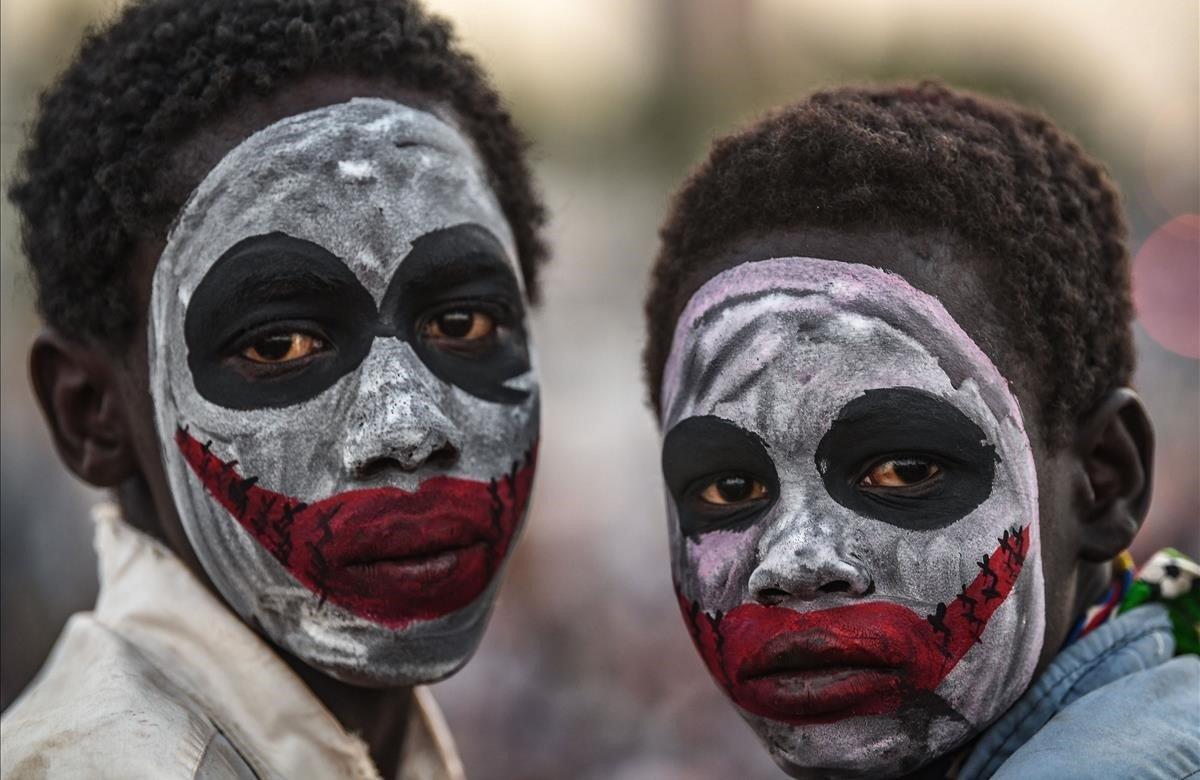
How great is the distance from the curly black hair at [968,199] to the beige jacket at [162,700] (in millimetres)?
1106

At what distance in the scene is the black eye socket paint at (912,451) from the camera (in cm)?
233

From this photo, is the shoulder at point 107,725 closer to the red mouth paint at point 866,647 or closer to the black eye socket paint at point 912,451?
the red mouth paint at point 866,647

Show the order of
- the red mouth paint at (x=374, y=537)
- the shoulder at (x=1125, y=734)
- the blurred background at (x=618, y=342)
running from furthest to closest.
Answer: the blurred background at (x=618, y=342)
the red mouth paint at (x=374, y=537)
the shoulder at (x=1125, y=734)

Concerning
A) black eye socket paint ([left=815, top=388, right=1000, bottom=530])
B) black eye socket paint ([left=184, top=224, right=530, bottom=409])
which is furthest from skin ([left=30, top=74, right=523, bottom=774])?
black eye socket paint ([left=815, top=388, right=1000, bottom=530])

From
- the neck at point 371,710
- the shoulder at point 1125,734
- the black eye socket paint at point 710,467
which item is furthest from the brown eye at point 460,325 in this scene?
the shoulder at point 1125,734

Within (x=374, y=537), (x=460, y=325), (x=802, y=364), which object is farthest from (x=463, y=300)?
(x=802, y=364)

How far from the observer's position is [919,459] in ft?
7.70

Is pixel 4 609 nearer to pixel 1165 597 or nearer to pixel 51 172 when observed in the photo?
pixel 51 172

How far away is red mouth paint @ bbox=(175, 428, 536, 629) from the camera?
8.51 ft

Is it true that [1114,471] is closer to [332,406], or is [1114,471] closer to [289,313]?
[332,406]

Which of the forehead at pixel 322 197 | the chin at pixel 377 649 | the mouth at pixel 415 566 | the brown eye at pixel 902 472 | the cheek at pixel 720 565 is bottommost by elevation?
the chin at pixel 377 649

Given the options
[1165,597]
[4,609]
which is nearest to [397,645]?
[1165,597]

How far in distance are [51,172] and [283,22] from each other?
0.59 metres

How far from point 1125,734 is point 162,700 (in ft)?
5.54
